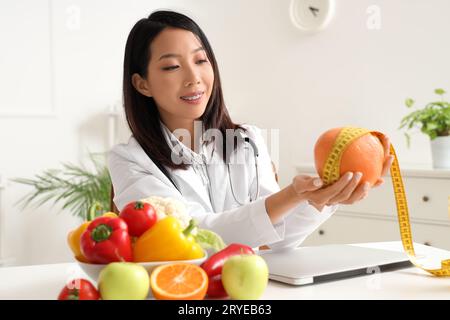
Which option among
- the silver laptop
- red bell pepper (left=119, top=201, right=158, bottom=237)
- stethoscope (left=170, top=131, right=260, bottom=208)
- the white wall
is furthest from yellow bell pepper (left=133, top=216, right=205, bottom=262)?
the white wall

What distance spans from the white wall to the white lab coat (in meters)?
1.80

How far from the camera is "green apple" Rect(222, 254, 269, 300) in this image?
3.74ft

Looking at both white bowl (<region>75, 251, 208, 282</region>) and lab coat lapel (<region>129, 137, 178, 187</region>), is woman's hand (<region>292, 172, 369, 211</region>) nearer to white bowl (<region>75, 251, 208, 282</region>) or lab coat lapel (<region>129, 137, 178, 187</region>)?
white bowl (<region>75, 251, 208, 282</region>)

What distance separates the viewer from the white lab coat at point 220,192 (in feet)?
5.72

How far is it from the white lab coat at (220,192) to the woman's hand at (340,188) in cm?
21

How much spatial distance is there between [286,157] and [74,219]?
1710mm

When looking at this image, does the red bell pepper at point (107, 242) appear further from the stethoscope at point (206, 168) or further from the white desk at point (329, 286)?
the stethoscope at point (206, 168)

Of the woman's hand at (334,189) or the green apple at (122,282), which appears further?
the woman's hand at (334,189)

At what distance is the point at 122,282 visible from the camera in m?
1.07

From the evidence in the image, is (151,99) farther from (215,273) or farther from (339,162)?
(215,273)

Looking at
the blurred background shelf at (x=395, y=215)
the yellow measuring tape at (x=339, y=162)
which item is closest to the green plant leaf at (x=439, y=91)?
the blurred background shelf at (x=395, y=215)

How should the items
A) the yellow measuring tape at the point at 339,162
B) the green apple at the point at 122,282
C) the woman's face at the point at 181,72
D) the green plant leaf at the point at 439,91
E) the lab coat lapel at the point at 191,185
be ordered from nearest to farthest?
the green apple at the point at 122,282
the yellow measuring tape at the point at 339,162
the woman's face at the point at 181,72
the lab coat lapel at the point at 191,185
the green plant leaf at the point at 439,91

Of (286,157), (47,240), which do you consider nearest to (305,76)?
(286,157)
